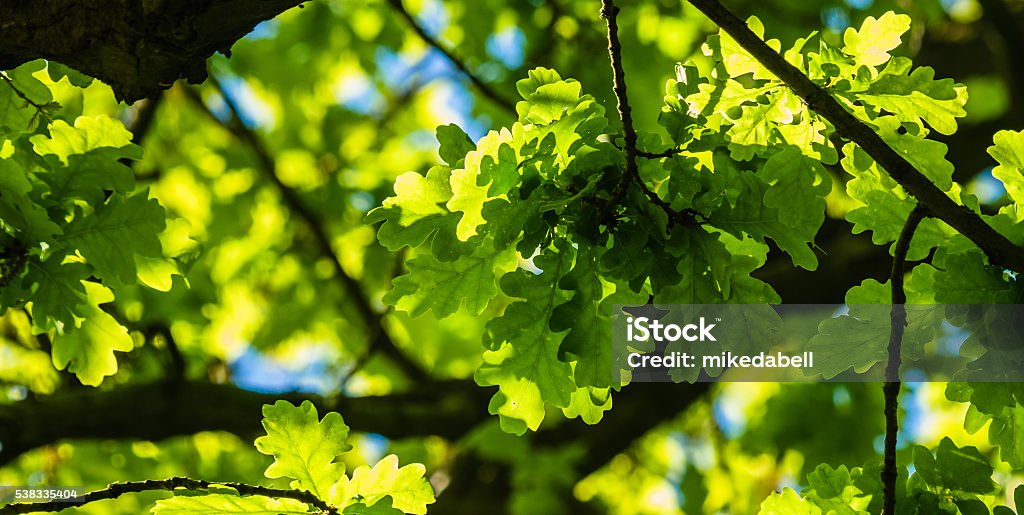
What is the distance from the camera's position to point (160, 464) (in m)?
4.36

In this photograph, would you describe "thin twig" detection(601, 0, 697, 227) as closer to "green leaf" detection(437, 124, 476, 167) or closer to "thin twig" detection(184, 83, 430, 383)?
"green leaf" detection(437, 124, 476, 167)

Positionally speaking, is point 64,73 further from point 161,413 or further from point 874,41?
point 161,413

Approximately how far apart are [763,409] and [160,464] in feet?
10.2

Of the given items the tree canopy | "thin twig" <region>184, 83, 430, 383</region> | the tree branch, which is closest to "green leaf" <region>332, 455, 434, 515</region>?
the tree canopy

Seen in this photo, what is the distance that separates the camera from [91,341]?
2084 mm

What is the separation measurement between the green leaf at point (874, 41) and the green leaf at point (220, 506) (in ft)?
4.37

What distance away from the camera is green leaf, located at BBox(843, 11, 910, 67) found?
1.67m

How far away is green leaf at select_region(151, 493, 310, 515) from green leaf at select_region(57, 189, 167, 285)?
→ 507 mm

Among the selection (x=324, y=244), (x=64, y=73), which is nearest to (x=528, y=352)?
(x=64, y=73)

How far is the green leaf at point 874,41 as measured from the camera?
167 centimetres

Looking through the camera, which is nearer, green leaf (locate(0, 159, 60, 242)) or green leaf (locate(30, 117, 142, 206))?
green leaf (locate(0, 159, 60, 242))

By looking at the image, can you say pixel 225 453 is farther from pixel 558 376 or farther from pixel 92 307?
pixel 558 376

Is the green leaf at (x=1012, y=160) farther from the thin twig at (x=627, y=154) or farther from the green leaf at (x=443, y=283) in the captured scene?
the green leaf at (x=443, y=283)

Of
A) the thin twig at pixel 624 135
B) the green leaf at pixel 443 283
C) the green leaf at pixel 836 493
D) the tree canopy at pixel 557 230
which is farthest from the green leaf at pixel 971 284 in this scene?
the green leaf at pixel 443 283
